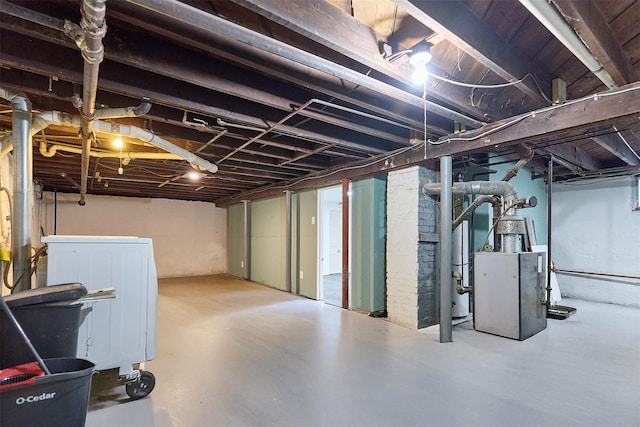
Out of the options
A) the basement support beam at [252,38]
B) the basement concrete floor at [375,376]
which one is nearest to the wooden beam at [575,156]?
the basement concrete floor at [375,376]

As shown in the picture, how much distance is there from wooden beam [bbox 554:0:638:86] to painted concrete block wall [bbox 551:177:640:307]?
153 inches

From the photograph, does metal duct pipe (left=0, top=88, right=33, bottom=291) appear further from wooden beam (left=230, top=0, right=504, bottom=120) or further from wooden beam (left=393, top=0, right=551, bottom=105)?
wooden beam (left=393, top=0, right=551, bottom=105)

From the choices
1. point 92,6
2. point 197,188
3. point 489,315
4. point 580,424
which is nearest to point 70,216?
point 197,188

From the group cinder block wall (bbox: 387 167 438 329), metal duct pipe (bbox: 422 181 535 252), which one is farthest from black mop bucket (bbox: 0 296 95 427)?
metal duct pipe (bbox: 422 181 535 252)

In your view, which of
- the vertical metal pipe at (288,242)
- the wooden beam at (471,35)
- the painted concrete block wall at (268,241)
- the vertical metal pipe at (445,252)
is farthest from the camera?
the painted concrete block wall at (268,241)

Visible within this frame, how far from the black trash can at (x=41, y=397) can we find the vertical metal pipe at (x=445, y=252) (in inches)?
114

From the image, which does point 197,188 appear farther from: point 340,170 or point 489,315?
point 489,315

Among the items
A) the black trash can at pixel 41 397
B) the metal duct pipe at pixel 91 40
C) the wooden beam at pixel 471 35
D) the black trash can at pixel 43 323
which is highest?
the wooden beam at pixel 471 35

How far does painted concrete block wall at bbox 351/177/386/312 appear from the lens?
4215 mm

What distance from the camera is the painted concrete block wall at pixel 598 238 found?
483cm

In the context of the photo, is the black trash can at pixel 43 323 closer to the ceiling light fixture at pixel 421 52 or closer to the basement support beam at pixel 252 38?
the basement support beam at pixel 252 38

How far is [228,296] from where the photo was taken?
17.7 feet

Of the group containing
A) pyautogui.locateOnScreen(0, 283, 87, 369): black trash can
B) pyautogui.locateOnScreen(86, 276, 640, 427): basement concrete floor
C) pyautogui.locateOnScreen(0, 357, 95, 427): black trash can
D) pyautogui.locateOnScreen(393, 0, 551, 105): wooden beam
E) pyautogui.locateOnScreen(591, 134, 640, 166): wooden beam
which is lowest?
pyautogui.locateOnScreen(86, 276, 640, 427): basement concrete floor

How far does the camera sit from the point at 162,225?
7.88m
